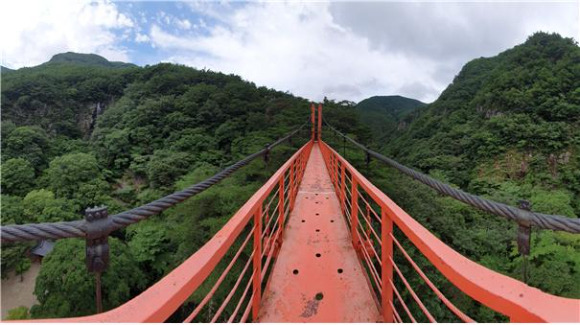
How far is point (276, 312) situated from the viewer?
158cm

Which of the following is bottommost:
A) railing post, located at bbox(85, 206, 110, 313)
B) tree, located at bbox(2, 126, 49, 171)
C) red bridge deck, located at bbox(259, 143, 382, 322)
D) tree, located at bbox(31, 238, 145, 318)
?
tree, located at bbox(31, 238, 145, 318)

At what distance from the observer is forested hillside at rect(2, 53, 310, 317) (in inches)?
369

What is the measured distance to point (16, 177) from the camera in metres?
21.3

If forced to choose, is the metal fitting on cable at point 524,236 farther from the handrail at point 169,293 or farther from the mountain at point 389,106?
the mountain at point 389,106

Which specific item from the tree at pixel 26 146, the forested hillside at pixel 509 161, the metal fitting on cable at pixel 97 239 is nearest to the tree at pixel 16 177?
the tree at pixel 26 146

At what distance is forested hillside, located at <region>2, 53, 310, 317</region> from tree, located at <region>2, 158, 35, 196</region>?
70 millimetres

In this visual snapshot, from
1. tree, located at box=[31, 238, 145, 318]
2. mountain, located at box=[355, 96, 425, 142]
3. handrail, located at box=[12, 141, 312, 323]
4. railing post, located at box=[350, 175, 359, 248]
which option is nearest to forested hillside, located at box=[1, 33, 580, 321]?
tree, located at box=[31, 238, 145, 318]

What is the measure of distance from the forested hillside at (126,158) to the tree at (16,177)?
0.23 feet

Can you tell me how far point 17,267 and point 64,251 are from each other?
24.3ft

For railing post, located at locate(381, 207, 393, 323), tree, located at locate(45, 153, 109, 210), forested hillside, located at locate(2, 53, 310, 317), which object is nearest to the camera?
railing post, located at locate(381, 207, 393, 323)

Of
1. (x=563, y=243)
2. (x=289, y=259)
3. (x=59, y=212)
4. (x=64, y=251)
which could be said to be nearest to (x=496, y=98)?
(x=563, y=243)

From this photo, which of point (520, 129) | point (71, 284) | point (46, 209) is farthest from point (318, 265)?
point (520, 129)

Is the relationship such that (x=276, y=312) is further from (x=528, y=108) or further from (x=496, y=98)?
(x=496, y=98)

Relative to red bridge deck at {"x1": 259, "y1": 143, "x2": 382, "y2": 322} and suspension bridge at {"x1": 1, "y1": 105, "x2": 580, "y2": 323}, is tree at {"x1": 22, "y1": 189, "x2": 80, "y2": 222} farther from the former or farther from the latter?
suspension bridge at {"x1": 1, "y1": 105, "x2": 580, "y2": 323}
